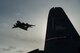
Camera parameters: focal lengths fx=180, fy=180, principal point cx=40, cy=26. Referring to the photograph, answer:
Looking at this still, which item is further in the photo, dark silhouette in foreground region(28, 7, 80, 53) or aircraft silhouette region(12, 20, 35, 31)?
aircraft silhouette region(12, 20, 35, 31)

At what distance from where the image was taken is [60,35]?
80.9 feet

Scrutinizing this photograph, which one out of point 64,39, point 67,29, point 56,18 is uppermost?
point 56,18

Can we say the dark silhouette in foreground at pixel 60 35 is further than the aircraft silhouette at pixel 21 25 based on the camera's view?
No

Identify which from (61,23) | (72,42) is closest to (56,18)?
(61,23)

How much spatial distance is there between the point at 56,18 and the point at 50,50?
5139 millimetres

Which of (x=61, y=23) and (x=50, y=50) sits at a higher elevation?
(x=61, y=23)

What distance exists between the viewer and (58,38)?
→ 24.4 m

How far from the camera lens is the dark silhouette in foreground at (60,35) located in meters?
23.1

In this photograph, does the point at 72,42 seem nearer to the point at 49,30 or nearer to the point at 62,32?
the point at 62,32

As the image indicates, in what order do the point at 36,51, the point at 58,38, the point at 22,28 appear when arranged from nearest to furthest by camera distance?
1. the point at 58,38
2. the point at 36,51
3. the point at 22,28

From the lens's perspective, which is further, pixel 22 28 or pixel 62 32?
pixel 22 28

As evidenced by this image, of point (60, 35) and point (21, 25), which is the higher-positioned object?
point (21, 25)

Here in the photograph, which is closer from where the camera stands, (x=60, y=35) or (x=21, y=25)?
(x=60, y=35)

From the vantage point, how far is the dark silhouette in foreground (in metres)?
23.1
